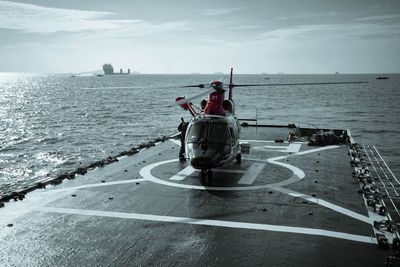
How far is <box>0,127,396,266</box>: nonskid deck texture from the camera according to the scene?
10406 millimetres

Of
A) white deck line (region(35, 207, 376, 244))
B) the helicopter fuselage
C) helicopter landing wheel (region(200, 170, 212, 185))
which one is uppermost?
the helicopter fuselage

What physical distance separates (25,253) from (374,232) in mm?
10830

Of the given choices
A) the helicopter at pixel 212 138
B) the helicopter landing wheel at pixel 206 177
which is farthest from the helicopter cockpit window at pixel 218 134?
the helicopter landing wheel at pixel 206 177

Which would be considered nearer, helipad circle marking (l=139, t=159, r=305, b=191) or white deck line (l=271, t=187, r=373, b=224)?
white deck line (l=271, t=187, r=373, b=224)

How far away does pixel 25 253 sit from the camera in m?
10.5

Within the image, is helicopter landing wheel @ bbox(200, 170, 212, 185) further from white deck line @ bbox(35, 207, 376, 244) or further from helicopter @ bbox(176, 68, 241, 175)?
white deck line @ bbox(35, 207, 376, 244)

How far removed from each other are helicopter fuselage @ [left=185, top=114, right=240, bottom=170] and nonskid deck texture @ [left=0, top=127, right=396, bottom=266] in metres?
1.29

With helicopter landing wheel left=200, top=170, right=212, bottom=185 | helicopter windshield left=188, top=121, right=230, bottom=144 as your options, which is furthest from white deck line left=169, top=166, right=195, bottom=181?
helicopter windshield left=188, top=121, right=230, bottom=144

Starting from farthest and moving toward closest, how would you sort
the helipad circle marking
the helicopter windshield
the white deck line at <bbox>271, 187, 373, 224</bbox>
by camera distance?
the helicopter windshield < the helipad circle marking < the white deck line at <bbox>271, 187, 373, 224</bbox>

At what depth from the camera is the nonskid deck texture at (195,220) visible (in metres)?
10.4

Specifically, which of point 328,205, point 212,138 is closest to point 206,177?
point 212,138

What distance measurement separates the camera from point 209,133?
696 inches

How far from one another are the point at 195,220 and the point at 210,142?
508cm

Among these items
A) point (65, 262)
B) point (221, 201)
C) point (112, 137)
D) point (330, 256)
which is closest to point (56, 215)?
point (65, 262)
